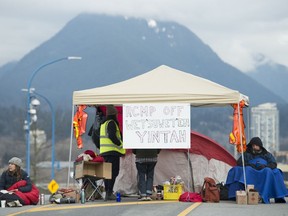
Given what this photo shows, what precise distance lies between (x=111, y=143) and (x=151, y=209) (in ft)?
9.89

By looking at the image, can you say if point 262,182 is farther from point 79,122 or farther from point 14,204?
point 14,204

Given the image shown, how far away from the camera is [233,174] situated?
58.9ft

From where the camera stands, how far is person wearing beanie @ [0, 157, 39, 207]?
1675cm

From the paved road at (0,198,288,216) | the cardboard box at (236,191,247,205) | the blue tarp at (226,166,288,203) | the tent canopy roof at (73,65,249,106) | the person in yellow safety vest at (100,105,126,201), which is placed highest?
the tent canopy roof at (73,65,249,106)

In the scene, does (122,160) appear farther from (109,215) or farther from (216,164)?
(109,215)

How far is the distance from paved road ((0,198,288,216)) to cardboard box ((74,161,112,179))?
2.54 feet

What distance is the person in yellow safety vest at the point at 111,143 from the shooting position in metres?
17.9

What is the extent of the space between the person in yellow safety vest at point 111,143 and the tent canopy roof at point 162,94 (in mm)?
422

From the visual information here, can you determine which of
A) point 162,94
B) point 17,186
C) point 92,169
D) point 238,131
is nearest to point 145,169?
point 92,169

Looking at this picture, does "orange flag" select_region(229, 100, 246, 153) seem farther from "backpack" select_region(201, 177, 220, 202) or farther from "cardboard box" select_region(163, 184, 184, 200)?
"cardboard box" select_region(163, 184, 184, 200)

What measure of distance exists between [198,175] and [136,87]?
3.11 meters

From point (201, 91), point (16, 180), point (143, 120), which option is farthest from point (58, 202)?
point (201, 91)

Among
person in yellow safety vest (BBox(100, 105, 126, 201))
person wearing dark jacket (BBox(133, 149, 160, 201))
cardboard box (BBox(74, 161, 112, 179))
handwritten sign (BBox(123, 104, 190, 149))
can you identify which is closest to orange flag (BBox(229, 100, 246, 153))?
handwritten sign (BBox(123, 104, 190, 149))

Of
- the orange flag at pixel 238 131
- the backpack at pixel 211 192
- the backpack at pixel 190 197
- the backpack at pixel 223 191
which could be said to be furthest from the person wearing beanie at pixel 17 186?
the orange flag at pixel 238 131
